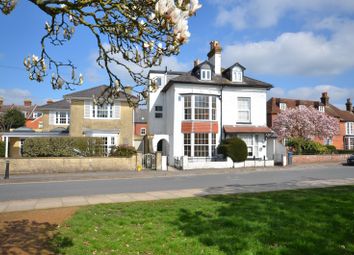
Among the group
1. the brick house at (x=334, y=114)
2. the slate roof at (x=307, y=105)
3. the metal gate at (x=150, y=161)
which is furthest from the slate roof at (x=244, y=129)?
the brick house at (x=334, y=114)

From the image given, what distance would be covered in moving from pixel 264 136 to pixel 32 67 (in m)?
28.3

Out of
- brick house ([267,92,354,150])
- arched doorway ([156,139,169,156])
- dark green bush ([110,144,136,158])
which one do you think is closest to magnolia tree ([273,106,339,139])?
brick house ([267,92,354,150])

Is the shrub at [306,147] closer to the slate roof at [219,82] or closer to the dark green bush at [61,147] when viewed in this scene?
the slate roof at [219,82]

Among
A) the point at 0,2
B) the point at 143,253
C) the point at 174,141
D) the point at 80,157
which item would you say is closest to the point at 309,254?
the point at 143,253

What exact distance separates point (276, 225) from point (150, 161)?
19624 mm

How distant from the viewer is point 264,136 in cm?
3091

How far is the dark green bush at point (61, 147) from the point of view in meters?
23.9

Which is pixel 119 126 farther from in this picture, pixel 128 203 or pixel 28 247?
pixel 28 247

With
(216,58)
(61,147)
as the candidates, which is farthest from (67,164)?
(216,58)

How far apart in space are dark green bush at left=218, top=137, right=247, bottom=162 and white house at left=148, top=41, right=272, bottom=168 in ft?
5.79

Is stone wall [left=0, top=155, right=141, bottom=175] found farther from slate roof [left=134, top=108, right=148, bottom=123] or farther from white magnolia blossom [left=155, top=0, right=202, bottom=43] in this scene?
slate roof [left=134, top=108, right=148, bottom=123]

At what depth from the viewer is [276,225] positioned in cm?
732

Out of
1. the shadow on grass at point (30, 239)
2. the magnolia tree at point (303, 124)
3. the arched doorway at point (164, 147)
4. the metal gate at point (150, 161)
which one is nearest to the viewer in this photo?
the shadow on grass at point (30, 239)

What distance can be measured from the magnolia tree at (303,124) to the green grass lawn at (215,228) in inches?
1343
